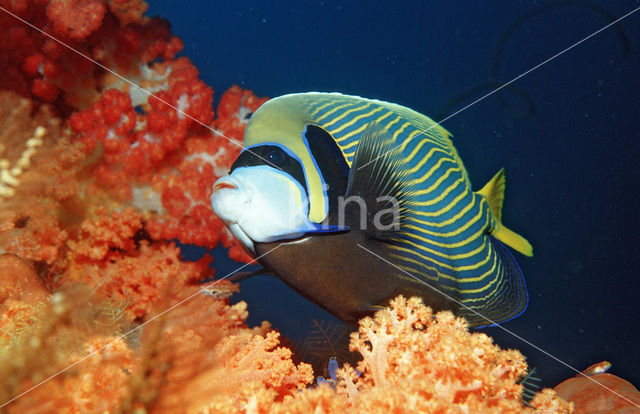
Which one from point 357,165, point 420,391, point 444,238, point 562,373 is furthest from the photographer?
point 562,373

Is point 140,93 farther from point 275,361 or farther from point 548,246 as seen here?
point 548,246

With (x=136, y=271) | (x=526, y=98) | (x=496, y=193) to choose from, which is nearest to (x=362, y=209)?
(x=496, y=193)

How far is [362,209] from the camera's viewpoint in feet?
4.94

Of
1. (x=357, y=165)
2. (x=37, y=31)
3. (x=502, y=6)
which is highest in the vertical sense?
(x=502, y=6)

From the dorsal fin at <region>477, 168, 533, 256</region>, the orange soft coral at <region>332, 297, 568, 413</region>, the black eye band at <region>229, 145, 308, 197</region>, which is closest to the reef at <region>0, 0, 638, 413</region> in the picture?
the orange soft coral at <region>332, 297, 568, 413</region>

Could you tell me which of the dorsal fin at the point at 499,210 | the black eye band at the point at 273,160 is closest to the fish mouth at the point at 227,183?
the black eye band at the point at 273,160

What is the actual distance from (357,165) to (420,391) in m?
0.83

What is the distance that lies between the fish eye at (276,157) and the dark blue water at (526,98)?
2.56m

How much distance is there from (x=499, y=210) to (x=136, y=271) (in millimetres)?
2529

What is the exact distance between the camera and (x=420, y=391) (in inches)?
40.2

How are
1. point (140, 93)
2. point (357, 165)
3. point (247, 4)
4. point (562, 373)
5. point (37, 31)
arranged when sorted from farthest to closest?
point (562, 373), point (247, 4), point (140, 93), point (37, 31), point (357, 165)

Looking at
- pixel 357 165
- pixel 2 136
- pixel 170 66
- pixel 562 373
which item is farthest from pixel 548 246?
pixel 2 136

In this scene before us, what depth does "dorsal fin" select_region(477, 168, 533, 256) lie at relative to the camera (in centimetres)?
207

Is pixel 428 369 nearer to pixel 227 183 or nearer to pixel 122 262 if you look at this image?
pixel 227 183
